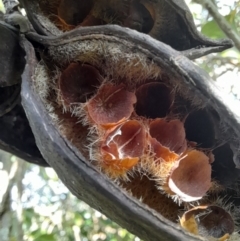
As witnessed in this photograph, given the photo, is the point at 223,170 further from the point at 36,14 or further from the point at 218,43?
the point at 36,14

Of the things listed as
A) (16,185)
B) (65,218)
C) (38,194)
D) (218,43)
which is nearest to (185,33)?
(218,43)

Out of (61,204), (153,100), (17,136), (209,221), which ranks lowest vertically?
(61,204)

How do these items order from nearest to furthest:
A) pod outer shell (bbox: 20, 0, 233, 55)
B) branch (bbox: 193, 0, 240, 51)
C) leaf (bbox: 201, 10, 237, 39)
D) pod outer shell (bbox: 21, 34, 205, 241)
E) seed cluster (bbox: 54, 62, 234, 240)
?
pod outer shell (bbox: 21, 34, 205, 241) → seed cluster (bbox: 54, 62, 234, 240) → pod outer shell (bbox: 20, 0, 233, 55) → branch (bbox: 193, 0, 240, 51) → leaf (bbox: 201, 10, 237, 39)

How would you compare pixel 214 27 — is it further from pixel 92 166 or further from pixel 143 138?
pixel 92 166

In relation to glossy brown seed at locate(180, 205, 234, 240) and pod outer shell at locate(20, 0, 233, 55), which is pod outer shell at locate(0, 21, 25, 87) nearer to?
pod outer shell at locate(20, 0, 233, 55)

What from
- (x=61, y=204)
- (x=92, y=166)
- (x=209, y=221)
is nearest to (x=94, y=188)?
(x=92, y=166)

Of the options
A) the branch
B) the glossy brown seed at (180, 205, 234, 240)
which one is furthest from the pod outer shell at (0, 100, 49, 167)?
the branch
